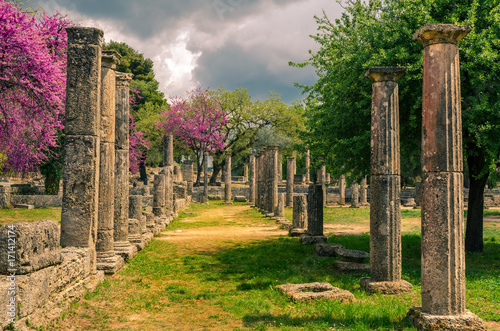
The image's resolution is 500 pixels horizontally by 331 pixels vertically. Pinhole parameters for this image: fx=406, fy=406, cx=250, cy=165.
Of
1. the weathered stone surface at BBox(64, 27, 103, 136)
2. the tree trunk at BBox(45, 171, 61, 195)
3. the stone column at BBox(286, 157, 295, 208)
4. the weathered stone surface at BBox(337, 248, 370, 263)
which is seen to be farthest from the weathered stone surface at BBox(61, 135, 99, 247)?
the stone column at BBox(286, 157, 295, 208)

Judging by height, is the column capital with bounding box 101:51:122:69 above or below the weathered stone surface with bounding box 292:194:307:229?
above

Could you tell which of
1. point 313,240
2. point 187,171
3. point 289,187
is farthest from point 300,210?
point 187,171

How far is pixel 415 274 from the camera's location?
939 centimetres

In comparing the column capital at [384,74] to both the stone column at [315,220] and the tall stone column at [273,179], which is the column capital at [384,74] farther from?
the tall stone column at [273,179]

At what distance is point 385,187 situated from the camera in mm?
8125

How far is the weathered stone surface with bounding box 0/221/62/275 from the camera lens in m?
5.08

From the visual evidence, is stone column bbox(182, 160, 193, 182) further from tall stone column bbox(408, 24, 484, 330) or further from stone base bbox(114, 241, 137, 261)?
tall stone column bbox(408, 24, 484, 330)

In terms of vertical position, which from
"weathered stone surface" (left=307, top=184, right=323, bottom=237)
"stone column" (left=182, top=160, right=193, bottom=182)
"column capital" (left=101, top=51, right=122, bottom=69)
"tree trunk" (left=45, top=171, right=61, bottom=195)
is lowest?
"weathered stone surface" (left=307, top=184, right=323, bottom=237)

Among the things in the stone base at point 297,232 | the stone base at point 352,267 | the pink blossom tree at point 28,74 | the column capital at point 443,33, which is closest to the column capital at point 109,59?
the pink blossom tree at point 28,74

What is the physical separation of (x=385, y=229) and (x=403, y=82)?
427 cm

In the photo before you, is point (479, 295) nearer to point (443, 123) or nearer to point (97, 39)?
point (443, 123)

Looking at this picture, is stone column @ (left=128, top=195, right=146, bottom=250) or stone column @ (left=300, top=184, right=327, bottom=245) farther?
stone column @ (left=300, top=184, right=327, bottom=245)

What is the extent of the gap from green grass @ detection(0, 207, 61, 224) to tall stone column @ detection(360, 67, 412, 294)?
1450cm

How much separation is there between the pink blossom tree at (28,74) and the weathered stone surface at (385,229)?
1064 centimetres
